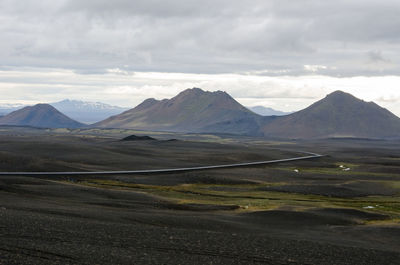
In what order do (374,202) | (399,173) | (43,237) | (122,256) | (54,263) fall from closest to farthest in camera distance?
(54,263) < (122,256) < (43,237) < (374,202) < (399,173)

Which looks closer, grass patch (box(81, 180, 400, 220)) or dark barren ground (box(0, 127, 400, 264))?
dark barren ground (box(0, 127, 400, 264))

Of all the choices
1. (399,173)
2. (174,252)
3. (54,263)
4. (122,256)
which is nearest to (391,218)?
(174,252)

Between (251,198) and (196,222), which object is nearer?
(196,222)

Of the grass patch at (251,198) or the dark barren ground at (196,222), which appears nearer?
the dark barren ground at (196,222)

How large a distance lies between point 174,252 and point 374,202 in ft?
175

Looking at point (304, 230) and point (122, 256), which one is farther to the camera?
point (304, 230)

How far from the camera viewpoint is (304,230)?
53.2 metres

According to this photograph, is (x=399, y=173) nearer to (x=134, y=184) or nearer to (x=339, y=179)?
(x=339, y=179)

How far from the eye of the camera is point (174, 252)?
3606 centimetres

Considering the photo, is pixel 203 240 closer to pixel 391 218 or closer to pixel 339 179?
pixel 391 218

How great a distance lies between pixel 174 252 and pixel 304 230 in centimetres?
2119

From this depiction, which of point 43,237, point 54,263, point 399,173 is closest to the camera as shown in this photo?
point 54,263

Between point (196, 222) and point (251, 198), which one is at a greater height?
point (196, 222)

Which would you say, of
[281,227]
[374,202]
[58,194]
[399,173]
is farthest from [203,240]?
[399,173]
